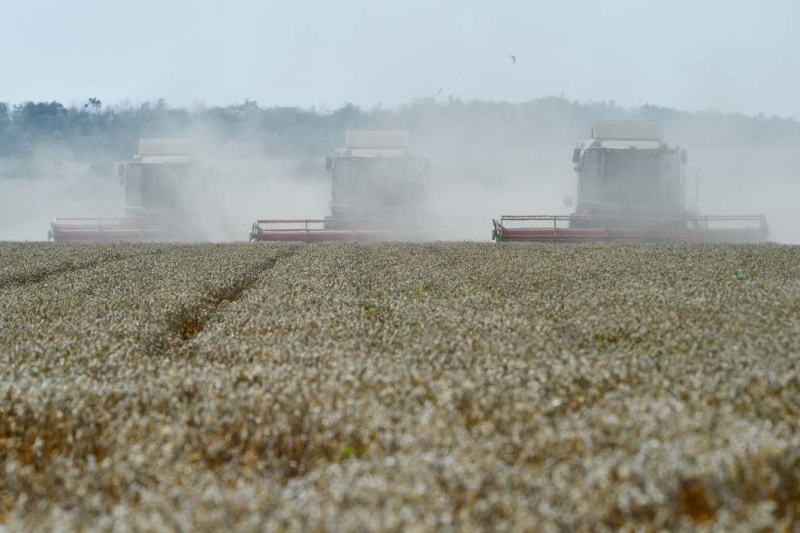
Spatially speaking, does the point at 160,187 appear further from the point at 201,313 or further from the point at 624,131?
the point at 201,313

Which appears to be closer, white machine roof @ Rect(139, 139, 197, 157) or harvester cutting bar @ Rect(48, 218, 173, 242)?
harvester cutting bar @ Rect(48, 218, 173, 242)

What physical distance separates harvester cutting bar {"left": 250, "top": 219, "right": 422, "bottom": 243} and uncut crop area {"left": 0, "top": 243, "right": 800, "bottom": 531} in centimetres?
1560

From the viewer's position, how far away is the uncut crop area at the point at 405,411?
3121 millimetres

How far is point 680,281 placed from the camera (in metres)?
11.0

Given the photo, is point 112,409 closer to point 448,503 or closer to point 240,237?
point 448,503

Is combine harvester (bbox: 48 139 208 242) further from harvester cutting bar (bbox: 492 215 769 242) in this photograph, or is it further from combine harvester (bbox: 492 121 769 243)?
harvester cutting bar (bbox: 492 215 769 242)

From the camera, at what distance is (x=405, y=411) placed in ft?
14.7

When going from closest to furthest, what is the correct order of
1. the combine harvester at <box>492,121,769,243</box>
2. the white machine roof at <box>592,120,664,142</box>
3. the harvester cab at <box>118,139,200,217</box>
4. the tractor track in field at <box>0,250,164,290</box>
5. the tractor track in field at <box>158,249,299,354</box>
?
the tractor track in field at <box>158,249,299,354</box> < the tractor track in field at <box>0,250,164,290</box> < the combine harvester at <box>492,121,769,243</box> < the white machine roof at <box>592,120,664,142</box> < the harvester cab at <box>118,139,200,217</box>

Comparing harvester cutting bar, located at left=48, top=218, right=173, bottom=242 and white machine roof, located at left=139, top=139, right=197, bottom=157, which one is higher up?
white machine roof, located at left=139, top=139, right=197, bottom=157

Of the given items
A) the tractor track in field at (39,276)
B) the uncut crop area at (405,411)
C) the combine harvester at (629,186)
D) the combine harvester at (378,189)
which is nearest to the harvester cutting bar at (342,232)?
the combine harvester at (378,189)

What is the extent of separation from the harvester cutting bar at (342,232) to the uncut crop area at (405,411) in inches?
614

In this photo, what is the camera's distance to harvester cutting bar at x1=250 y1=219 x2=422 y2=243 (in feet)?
84.4

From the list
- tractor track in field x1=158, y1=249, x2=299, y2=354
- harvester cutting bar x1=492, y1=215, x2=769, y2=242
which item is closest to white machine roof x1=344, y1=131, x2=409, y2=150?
harvester cutting bar x1=492, y1=215, x2=769, y2=242

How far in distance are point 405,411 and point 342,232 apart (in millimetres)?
21347
